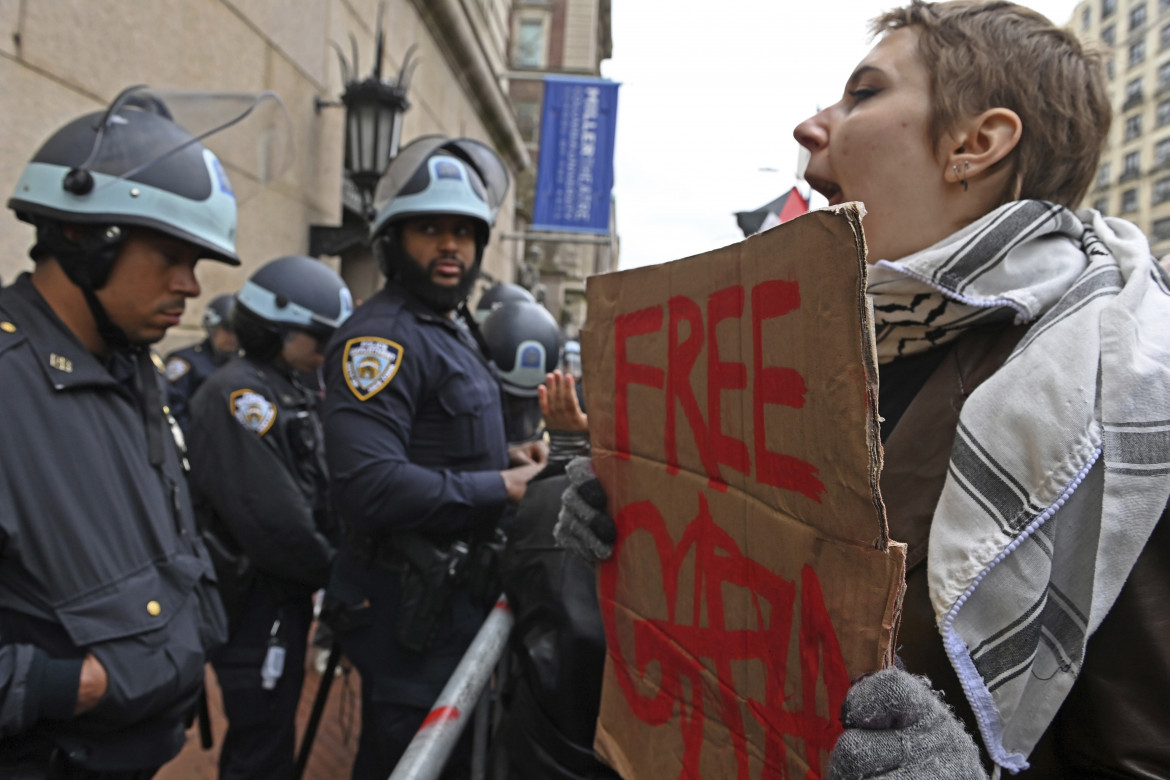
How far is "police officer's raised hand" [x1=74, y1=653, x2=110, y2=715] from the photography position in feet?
4.94

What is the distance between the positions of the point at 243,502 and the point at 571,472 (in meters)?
1.86

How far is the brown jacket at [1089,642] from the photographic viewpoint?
81cm

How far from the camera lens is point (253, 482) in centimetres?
284

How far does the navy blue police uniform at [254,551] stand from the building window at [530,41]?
98.8 ft

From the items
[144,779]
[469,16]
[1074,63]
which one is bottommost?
[144,779]

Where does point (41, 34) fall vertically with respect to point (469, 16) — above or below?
below

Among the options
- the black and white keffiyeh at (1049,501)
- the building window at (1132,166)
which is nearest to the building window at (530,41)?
the building window at (1132,166)

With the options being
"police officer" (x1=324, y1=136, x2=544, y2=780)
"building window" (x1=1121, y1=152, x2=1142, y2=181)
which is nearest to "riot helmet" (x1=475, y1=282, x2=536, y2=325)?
"police officer" (x1=324, y1=136, x2=544, y2=780)

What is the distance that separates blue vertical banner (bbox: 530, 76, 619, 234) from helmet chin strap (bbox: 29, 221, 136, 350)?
33.4 ft

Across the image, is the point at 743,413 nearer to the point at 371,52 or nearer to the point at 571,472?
the point at 571,472

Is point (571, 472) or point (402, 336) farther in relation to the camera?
point (402, 336)

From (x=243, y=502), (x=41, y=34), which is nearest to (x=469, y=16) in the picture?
(x=41, y=34)

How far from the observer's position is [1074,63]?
3.78 ft

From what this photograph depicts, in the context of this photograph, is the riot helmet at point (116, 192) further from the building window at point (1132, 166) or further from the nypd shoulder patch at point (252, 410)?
the building window at point (1132, 166)
